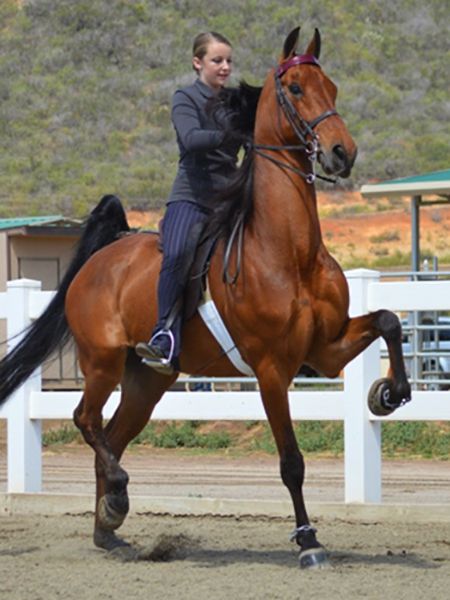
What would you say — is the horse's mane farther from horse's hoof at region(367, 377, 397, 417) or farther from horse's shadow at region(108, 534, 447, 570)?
→ horse's shadow at region(108, 534, 447, 570)

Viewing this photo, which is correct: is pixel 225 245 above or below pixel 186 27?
below

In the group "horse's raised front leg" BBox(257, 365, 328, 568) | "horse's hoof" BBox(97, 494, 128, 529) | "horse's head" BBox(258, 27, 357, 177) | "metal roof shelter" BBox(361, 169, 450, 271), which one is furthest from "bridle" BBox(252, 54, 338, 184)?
"metal roof shelter" BBox(361, 169, 450, 271)

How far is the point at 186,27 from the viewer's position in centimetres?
6269

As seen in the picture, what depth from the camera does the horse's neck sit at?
25.4 ft

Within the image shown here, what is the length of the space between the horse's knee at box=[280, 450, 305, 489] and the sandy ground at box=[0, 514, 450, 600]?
47cm

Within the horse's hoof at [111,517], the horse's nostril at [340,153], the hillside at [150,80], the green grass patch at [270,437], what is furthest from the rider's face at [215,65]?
the hillside at [150,80]

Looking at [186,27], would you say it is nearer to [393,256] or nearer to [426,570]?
[393,256]

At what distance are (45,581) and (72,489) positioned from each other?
4.71m

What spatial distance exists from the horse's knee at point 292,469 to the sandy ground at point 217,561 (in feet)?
1.54

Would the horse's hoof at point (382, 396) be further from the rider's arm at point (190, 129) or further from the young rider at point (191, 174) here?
the rider's arm at point (190, 129)

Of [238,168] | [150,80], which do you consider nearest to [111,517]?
[238,168]

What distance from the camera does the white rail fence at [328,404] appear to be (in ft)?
31.7

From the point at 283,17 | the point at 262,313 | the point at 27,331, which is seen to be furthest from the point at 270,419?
the point at 283,17

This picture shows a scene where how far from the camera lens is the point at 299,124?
7.65 meters
